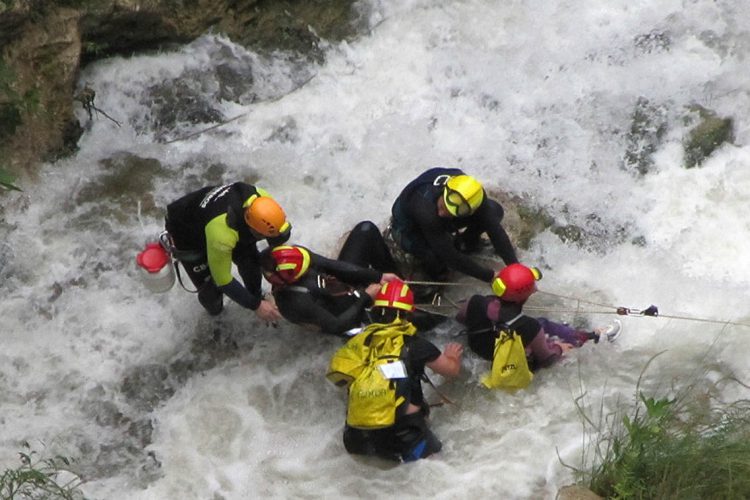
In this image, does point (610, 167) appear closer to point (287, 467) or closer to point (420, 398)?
point (420, 398)

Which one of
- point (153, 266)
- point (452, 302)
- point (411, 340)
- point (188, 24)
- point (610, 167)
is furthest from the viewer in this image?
point (188, 24)

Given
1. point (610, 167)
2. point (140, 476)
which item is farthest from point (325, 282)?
point (610, 167)

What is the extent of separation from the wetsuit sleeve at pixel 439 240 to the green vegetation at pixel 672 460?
60.1 inches

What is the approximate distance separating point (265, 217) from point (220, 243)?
349 mm

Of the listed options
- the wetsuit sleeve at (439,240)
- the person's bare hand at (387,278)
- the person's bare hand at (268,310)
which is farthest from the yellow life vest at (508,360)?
the person's bare hand at (268,310)

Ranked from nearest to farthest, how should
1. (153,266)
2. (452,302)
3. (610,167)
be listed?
(153,266)
(452,302)
(610,167)

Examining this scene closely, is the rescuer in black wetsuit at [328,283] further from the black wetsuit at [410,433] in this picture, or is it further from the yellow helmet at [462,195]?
the yellow helmet at [462,195]

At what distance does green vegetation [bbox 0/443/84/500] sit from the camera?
4770 mm

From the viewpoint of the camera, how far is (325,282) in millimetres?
5973

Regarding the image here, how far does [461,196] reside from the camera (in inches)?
227

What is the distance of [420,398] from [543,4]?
4556 millimetres

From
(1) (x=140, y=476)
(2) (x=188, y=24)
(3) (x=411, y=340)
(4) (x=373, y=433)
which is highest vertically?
(2) (x=188, y=24)

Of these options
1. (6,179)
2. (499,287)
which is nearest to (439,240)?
(499,287)

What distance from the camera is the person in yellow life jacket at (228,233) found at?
5.48 m
